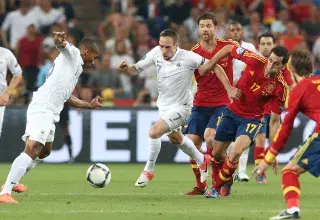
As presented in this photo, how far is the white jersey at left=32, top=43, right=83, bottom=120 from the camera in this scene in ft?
39.8

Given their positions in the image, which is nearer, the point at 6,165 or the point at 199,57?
the point at 199,57

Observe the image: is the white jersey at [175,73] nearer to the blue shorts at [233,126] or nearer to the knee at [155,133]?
the knee at [155,133]

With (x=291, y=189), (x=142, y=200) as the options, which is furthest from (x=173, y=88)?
(x=291, y=189)

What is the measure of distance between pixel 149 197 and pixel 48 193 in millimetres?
1461

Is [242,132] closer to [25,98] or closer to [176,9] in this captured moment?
[25,98]

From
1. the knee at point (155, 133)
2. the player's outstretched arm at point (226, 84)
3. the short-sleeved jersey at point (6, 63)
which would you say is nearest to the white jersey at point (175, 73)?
the player's outstretched arm at point (226, 84)

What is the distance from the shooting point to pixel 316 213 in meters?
10.8

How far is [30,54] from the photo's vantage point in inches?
894

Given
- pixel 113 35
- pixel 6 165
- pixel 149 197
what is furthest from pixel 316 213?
pixel 113 35

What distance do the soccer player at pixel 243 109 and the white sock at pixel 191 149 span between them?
0.24 m

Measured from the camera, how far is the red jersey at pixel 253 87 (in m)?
12.9

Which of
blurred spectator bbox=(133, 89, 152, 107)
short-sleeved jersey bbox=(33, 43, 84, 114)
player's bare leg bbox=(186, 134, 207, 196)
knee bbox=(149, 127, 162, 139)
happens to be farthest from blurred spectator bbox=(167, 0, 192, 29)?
short-sleeved jersey bbox=(33, 43, 84, 114)

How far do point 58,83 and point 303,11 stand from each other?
45.0ft

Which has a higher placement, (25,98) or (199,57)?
(199,57)
